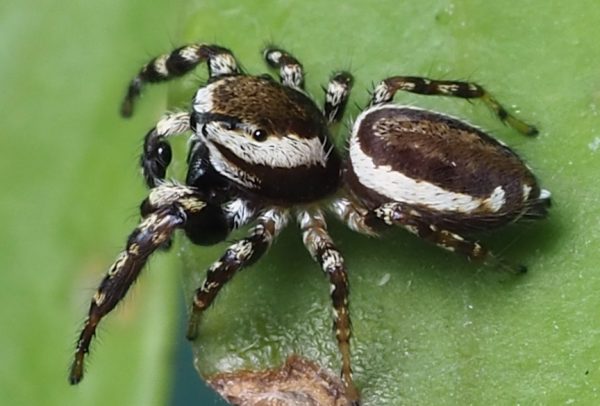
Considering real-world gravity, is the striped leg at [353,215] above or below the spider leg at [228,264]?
above

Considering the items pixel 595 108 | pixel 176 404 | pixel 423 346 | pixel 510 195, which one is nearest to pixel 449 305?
pixel 423 346

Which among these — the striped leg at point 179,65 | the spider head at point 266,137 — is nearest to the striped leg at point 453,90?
the spider head at point 266,137

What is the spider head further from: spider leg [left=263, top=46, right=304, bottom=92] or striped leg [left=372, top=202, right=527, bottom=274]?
striped leg [left=372, top=202, right=527, bottom=274]

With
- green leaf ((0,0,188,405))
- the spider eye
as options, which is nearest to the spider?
the spider eye

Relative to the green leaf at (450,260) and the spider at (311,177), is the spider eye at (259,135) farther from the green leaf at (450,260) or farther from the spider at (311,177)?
the green leaf at (450,260)

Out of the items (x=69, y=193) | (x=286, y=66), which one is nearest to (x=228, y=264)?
(x=286, y=66)

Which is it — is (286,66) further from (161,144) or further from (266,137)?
(161,144)

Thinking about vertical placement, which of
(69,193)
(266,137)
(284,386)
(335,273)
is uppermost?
(266,137)
